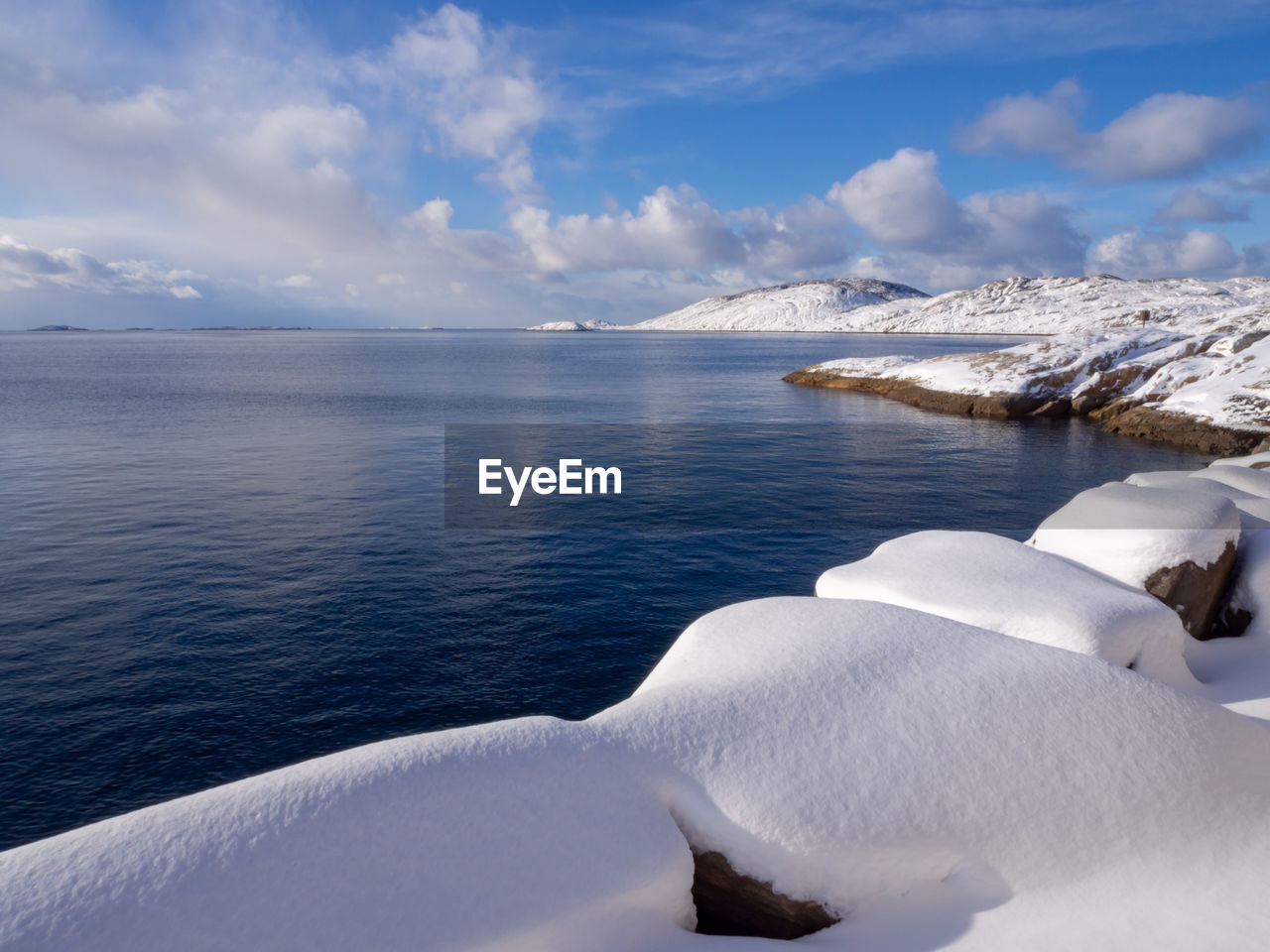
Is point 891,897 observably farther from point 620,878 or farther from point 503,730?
point 503,730

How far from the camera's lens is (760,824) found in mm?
8547

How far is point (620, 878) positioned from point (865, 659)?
16.7 feet

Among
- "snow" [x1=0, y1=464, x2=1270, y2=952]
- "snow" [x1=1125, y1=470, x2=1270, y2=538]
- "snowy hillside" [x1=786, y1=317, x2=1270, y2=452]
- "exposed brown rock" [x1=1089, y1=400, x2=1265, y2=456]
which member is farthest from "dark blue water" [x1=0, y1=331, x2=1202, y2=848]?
"snow" [x1=1125, y1=470, x2=1270, y2=538]

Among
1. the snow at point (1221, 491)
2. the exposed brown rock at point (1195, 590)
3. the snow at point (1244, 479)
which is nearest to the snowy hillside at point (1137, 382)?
the snow at point (1244, 479)

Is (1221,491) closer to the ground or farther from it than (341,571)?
farther from it

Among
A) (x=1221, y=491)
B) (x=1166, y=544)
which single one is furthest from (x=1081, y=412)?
(x=1166, y=544)

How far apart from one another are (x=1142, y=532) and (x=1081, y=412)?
58.5m

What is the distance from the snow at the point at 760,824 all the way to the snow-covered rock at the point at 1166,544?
4.79 meters

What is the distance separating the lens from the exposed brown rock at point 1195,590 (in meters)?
16.2

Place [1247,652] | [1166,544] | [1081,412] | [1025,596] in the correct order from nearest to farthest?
[1025,596] < [1247,652] < [1166,544] < [1081,412]

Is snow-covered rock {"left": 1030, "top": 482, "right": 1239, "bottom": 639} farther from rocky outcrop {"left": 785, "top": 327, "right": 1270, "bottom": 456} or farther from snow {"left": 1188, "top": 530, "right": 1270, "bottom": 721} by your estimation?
rocky outcrop {"left": 785, "top": 327, "right": 1270, "bottom": 456}

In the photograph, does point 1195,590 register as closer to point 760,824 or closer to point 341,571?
point 760,824

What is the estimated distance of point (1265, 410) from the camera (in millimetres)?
50875

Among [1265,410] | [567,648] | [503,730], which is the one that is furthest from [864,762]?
[1265,410]
